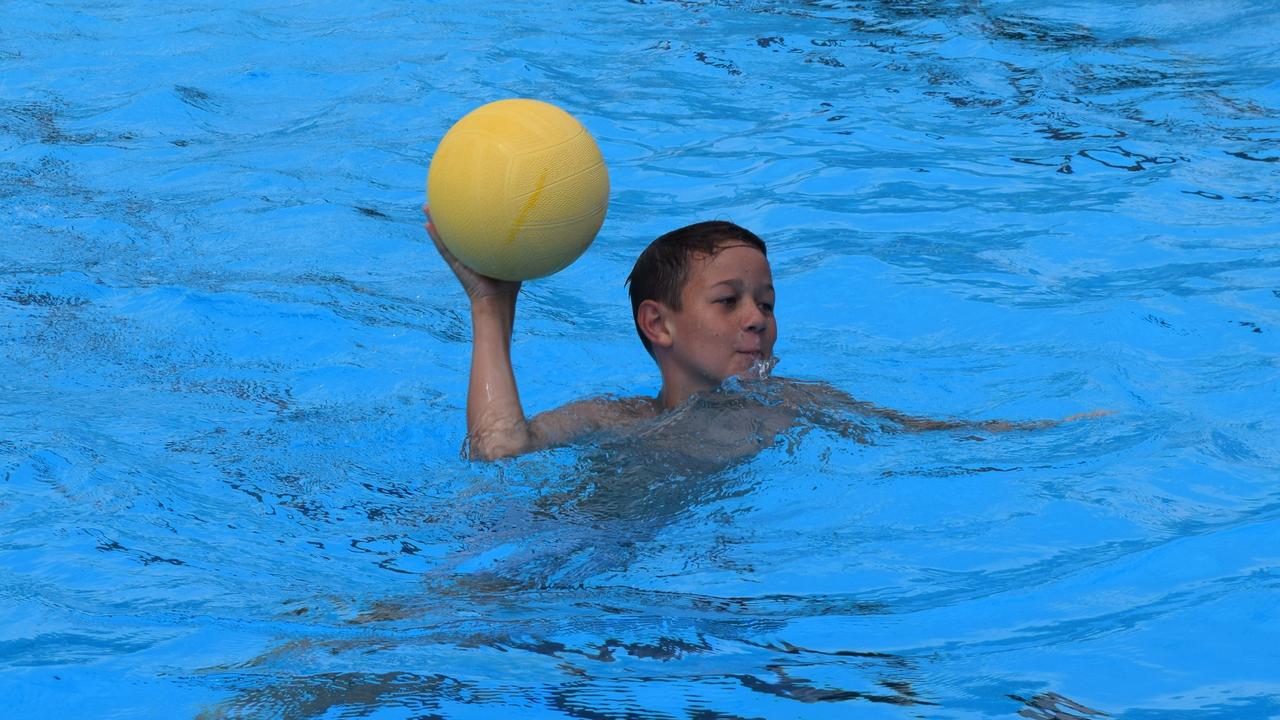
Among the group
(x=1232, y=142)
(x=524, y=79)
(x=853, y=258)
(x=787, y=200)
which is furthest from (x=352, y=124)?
(x=1232, y=142)

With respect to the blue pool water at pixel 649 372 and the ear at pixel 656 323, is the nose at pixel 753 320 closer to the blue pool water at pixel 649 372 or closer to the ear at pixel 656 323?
the ear at pixel 656 323

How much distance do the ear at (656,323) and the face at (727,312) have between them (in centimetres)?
6

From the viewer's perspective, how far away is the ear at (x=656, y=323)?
202 inches

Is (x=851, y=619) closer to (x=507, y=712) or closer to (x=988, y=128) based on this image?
(x=507, y=712)

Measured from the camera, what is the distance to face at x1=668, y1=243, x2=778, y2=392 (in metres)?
4.98

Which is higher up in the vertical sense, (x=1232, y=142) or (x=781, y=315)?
(x=1232, y=142)

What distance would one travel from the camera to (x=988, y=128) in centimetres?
947

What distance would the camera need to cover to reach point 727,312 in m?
4.98

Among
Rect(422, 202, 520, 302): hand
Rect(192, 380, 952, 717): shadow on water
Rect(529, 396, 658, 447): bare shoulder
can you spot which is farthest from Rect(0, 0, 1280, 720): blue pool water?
Rect(422, 202, 520, 302): hand

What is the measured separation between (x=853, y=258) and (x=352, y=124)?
3891 mm

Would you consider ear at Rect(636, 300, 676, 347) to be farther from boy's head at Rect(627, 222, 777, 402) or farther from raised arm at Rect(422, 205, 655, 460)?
raised arm at Rect(422, 205, 655, 460)

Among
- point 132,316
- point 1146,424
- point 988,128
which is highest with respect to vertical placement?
point 988,128

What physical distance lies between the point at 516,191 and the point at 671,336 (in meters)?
0.92

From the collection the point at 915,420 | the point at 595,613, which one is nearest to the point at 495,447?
the point at 595,613
